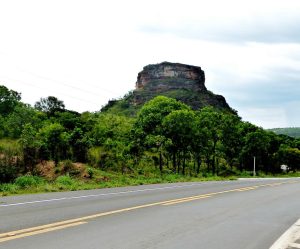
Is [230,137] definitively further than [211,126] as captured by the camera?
Yes

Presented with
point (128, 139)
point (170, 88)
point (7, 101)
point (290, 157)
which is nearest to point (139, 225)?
point (128, 139)

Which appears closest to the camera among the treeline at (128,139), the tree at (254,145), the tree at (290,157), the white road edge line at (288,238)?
the white road edge line at (288,238)

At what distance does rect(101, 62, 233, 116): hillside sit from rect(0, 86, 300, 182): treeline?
6750 cm

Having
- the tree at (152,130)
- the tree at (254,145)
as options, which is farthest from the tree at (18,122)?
the tree at (254,145)

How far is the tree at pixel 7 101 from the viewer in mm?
70213

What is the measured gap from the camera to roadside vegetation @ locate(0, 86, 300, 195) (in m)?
26.3

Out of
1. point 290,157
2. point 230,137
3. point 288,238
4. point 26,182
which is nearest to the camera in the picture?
point 288,238

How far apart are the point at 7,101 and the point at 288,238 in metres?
67.6

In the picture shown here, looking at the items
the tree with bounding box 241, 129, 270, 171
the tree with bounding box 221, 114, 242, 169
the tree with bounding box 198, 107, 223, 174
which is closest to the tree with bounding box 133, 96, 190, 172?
the tree with bounding box 198, 107, 223, 174

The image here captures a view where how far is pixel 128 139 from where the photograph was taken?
50250 millimetres

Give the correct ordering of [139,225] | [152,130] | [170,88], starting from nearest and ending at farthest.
Answer: [139,225]
[152,130]
[170,88]

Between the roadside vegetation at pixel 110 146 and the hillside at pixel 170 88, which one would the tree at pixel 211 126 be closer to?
the roadside vegetation at pixel 110 146

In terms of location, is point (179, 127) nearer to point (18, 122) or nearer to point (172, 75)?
point (18, 122)

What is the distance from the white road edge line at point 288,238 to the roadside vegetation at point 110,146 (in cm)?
1186
